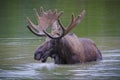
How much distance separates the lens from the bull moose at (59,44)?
569 inches

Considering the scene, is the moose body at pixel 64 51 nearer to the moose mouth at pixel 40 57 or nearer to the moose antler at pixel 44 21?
the moose mouth at pixel 40 57

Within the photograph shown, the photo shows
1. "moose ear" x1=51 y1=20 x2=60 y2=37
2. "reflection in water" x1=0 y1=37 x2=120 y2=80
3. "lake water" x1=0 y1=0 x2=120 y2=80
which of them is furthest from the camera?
"moose ear" x1=51 y1=20 x2=60 y2=37

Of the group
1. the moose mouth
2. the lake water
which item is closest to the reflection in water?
the lake water

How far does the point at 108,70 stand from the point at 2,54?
3560 mm

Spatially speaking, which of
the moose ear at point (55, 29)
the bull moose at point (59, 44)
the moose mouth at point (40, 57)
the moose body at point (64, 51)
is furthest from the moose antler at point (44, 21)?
the moose mouth at point (40, 57)

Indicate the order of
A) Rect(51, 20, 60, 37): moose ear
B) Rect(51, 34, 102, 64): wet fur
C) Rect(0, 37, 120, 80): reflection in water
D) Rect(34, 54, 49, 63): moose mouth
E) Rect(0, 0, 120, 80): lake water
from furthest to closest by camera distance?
Rect(51, 20, 60, 37): moose ear
Rect(51, 34, 102, 64): wet fur
Rect(34, 54, 49, 63): moose mouth
Rect(0, 0, 120, 80): lake water
Rect(0, 37, 120, 80): reflection in water

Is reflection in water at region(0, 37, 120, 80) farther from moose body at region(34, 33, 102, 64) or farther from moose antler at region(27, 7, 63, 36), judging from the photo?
moose antler at region(27, 7, 63, 36)

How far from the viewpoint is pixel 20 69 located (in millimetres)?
14203

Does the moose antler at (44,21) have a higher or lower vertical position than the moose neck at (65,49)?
higher

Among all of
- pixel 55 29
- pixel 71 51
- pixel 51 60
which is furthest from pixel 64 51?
pixel 51 60

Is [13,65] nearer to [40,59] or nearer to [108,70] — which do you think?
[40,59]

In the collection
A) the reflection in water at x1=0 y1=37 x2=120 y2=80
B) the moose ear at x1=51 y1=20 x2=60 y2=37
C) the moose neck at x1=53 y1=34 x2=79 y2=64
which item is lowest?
the reflection in water at x1=0 y1=37 x2=120 y2=80

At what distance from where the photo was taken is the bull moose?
47.4 ft

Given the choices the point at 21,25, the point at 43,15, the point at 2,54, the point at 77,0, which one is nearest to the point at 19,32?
the point at 21,25
